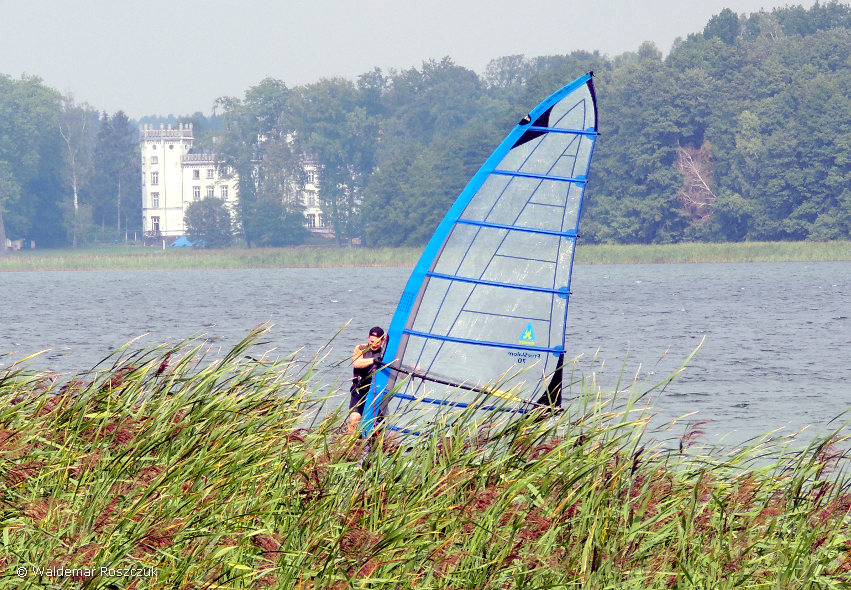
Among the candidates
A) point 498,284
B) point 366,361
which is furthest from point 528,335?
point 366,361

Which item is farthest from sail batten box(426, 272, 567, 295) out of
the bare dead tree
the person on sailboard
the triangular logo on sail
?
the bare dead tree

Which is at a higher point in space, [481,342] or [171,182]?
[171,182]

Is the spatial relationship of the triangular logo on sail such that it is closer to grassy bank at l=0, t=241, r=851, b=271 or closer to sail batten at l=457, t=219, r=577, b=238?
sail batten at l=457, t=219, r=577, b=238

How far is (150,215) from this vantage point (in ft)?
489

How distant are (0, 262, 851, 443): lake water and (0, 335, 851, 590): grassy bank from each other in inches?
51.4

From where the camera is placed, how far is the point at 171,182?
149625mm

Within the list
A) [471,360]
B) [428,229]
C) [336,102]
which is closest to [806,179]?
[428,229]

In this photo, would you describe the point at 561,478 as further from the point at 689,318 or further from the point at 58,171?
the point at 58,171

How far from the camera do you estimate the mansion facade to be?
14788 cm

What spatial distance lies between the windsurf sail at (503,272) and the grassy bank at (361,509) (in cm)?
266

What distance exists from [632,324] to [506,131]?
215ft

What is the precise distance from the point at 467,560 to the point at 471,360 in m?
4.85

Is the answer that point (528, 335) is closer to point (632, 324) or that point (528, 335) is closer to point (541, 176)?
point (541, 176)

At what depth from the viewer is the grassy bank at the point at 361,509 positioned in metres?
5.84
